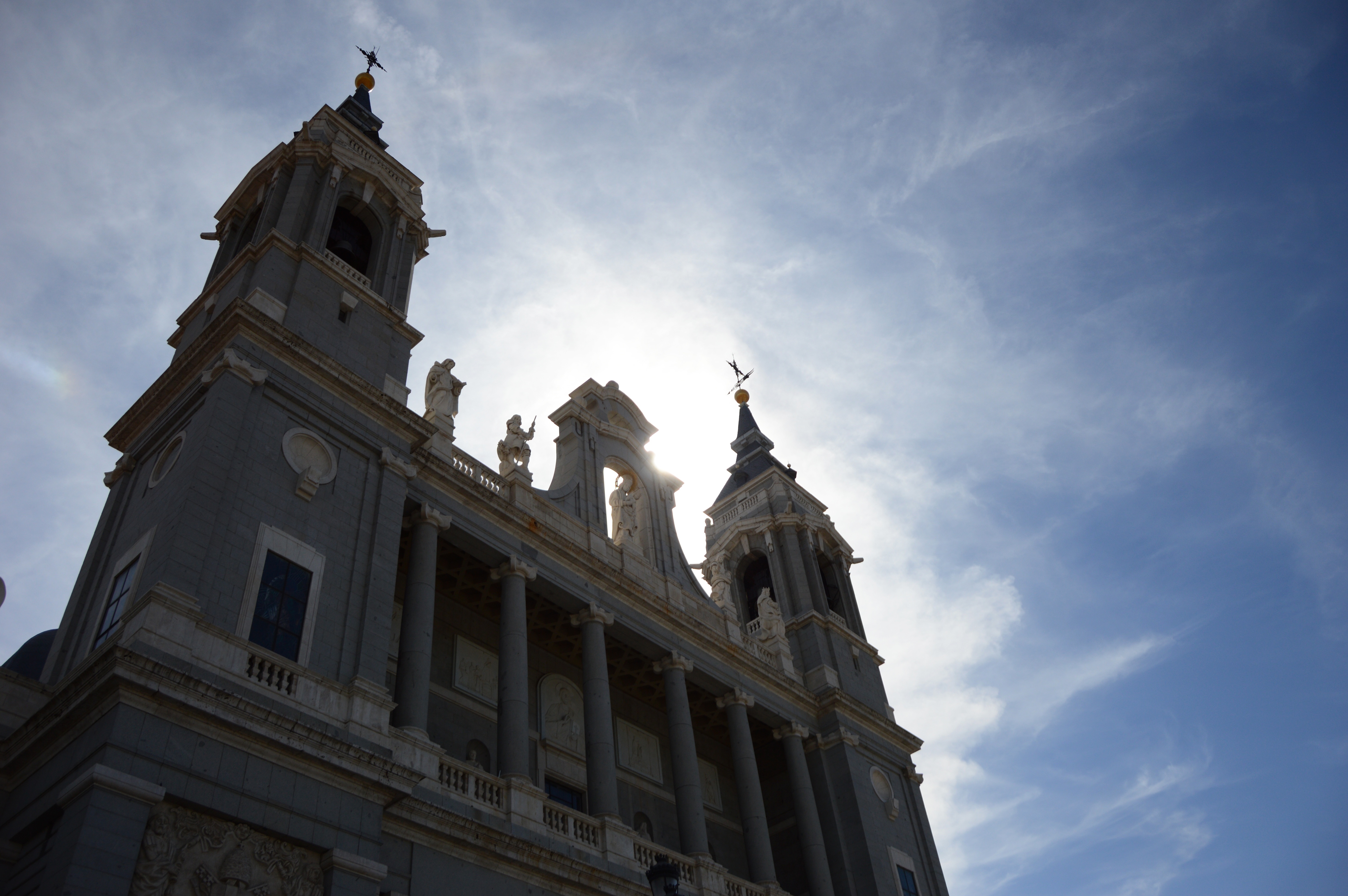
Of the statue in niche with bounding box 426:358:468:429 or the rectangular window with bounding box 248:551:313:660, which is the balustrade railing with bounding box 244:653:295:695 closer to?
the rectangular window with bounding box 248:551:313:660

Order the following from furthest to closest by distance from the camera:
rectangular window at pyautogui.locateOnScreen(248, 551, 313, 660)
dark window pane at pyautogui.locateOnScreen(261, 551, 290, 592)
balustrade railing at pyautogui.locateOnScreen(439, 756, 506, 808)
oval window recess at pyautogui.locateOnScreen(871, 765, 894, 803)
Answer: oval window recess at pyautogui.locateOnScreen(871, 765, 894, 803) → balustrade railing at pyautogui.locateOnScreen(439, 756, 506, 808) → dark window pane at pyautogui.locateOnScreen(261, 551, 290, 592) → rectangular window at pyautogui.locateOnScreen(248, 551, 313, 660)

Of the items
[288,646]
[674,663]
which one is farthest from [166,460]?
[674,663]

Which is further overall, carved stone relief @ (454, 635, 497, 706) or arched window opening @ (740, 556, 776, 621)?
arched window opening @ (740, 556, 776, 621)

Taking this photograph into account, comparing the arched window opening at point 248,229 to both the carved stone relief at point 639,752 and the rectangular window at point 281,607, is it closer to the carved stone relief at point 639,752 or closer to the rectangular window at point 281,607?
the rectangular window at point 281,607

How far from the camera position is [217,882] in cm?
1348

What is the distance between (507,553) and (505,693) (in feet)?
11.7

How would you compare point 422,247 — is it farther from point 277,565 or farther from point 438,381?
point 277,565

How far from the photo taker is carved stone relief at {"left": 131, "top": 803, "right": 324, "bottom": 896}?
1293 cm

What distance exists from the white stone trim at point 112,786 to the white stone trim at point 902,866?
21.5m

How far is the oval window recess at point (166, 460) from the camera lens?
735 inches

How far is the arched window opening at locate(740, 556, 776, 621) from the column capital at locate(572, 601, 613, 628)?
14.2 meters

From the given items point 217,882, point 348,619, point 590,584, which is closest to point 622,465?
point 590,584

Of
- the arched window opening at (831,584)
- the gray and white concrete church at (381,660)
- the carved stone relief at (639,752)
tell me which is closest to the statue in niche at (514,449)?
the gray and white concrete church at (381,660)

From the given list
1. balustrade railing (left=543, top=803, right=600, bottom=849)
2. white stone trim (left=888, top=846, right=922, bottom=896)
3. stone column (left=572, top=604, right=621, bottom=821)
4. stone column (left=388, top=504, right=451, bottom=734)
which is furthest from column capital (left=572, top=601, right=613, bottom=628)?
white stone trim (left=888, top=846, right=922, bottom=896)
